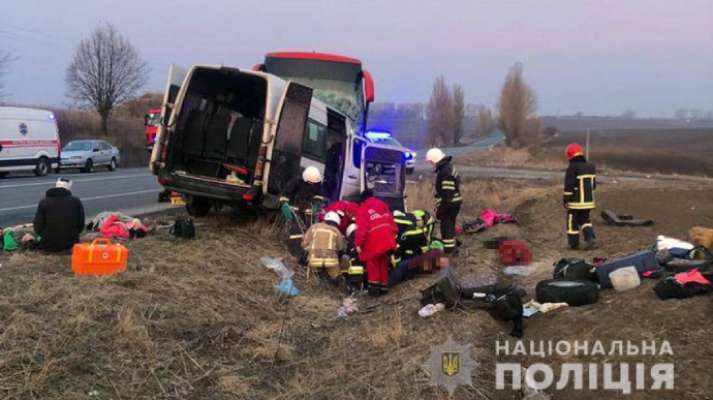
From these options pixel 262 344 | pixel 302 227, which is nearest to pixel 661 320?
pixel 262 344

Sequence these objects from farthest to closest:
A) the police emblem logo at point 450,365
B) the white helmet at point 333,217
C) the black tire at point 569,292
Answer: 1. the white helmet at point 333,217
2. the black tire at point 569,292
3. the police emblem logo at point 450,365

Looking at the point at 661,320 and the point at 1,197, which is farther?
the point at 1,197

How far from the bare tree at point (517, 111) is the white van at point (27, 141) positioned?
49.2 meters

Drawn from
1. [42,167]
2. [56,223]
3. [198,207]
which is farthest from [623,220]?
[42,167]

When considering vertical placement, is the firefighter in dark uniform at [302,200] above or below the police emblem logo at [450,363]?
above

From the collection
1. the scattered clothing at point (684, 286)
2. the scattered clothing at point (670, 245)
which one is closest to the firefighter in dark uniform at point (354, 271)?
the scattered clothing at point (684, 286)

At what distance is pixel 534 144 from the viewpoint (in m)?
64.8

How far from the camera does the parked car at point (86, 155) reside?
89.1 ft

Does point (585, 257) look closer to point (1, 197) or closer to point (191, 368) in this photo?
point (191, 368)

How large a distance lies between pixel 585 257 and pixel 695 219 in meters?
4.06

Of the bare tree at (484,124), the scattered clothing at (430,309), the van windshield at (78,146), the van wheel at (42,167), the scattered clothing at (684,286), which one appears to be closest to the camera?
the scattered clothing at (684,286)

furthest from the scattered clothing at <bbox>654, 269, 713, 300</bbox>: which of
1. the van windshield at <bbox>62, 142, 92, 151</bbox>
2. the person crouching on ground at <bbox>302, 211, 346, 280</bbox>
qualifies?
the van windshield at <bbox>62, 142, 92, 151</bbox>

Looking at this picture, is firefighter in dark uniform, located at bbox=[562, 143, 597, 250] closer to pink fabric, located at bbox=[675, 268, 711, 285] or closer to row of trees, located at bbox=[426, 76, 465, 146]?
pink fabric, located at bbox=[675, 268, 711, 285]

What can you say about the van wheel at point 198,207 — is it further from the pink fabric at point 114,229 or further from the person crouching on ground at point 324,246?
the person crouching on ground at point 324,246
